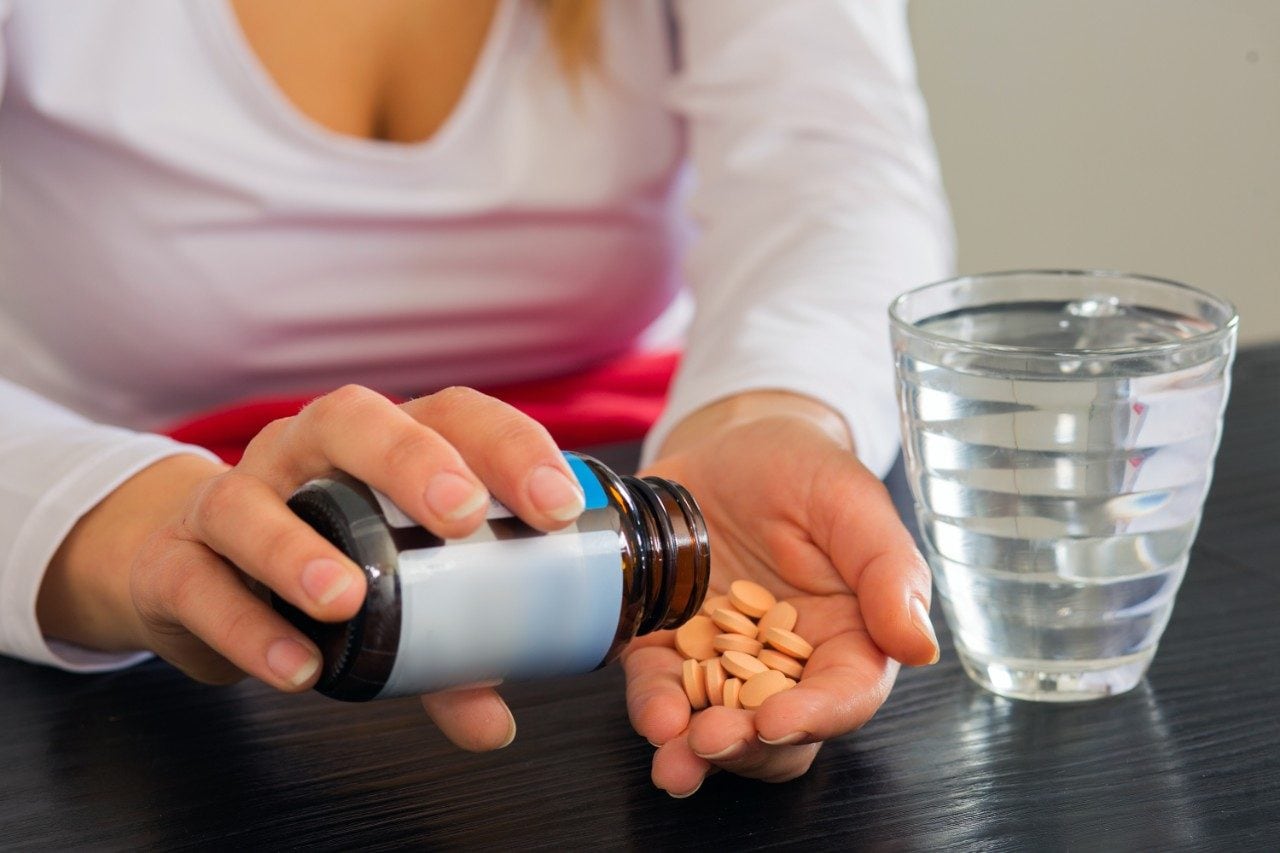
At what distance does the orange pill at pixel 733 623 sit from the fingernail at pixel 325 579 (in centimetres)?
20

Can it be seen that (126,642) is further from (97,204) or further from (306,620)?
(97,204)

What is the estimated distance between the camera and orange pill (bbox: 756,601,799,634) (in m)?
0.59

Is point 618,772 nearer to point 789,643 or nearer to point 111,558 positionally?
point 789,643

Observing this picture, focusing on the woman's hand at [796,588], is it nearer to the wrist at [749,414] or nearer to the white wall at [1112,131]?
the wrist at [749,414]

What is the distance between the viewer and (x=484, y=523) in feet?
1.51

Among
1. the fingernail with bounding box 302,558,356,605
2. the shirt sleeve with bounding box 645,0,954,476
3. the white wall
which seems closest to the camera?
the fingernail with bounding box 302,558,356,605

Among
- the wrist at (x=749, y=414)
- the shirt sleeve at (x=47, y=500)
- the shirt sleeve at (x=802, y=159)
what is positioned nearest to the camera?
the shirt sleeve at (x=47, y=500)

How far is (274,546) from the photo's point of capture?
452 millimetres

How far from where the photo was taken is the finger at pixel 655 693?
1.71 ft

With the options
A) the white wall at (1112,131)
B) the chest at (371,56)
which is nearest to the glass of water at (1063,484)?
the chest at (371,56)

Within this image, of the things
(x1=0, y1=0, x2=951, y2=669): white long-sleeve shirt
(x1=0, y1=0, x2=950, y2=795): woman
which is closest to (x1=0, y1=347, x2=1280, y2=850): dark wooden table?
(x1=0, y1=0, x2=950, y2=795): woman

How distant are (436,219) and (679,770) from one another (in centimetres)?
68

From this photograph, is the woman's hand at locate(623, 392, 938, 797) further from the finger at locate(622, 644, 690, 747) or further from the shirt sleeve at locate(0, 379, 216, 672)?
the shirt sleeve at locate(0, 379, 216, 672)

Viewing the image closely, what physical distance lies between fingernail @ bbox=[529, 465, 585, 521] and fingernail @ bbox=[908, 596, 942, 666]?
15cm
